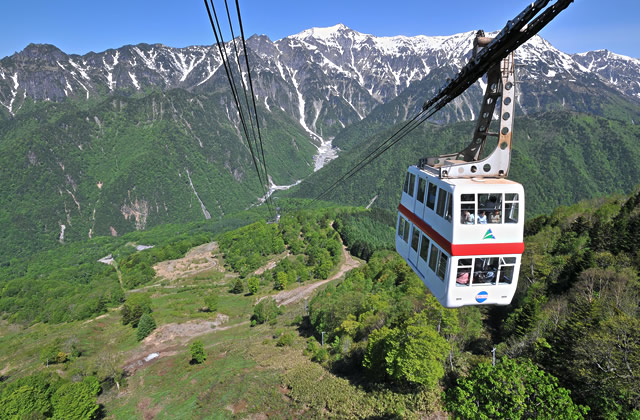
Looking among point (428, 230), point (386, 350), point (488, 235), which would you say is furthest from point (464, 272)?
point (386, 350)

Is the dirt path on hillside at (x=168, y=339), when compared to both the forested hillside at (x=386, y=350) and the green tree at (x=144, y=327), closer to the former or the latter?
the forested hillside at (x=386, y=350)

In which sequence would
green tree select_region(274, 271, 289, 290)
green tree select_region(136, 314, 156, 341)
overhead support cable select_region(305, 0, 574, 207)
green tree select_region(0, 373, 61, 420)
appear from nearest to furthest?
overhead support cable select_region(305, 0, 574, 207), green tree select_region(0, 373, 61, 420), green tree select_region(136, 314, 156, 341), green tree select_region(274, 271, 289, 290)

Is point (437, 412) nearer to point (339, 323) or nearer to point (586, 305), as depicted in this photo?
point (586, 305)

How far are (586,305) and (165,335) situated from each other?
263 feet

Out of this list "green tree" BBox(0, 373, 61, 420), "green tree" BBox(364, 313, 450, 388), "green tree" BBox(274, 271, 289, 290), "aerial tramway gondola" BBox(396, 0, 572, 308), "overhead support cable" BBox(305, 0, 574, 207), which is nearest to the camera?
"overhead support cable" BBox(305, 0, 574, 207)

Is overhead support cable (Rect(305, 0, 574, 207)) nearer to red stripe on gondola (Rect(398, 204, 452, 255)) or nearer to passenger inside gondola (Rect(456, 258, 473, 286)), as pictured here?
red stripe on gondola (Rect(398, 204, 452, 255))

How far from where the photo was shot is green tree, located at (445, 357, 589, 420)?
17.1m

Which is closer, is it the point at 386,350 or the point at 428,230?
the point at 428,230

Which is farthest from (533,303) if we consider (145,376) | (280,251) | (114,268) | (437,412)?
(114,268)

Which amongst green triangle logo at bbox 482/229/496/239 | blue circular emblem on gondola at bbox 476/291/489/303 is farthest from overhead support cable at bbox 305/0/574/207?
blue circular emblem on gondola at bbox 476/291/489/303

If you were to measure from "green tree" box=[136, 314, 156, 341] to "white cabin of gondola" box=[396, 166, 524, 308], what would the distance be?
82715 mm

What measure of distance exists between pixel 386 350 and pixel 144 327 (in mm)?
65965

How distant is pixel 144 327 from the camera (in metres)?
80.5

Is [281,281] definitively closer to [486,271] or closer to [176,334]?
[176,334]
